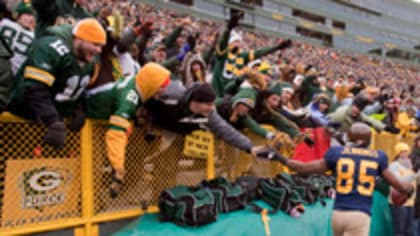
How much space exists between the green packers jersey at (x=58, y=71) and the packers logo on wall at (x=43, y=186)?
507mm

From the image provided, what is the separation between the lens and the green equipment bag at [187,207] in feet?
12.6

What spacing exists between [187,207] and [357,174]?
1719 millimetres

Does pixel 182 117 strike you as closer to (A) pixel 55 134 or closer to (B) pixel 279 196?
(A) pixel 55 134

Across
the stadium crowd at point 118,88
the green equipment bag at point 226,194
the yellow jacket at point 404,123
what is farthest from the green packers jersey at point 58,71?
the yellow jacket at point 404,123

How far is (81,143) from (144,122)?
62 centimetres

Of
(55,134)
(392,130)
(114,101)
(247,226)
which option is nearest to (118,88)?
(114,101)

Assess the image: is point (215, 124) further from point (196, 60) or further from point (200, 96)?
point (196, 60)

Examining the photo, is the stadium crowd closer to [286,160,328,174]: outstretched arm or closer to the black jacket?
the black jacket

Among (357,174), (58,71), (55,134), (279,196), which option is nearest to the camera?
(55,134)

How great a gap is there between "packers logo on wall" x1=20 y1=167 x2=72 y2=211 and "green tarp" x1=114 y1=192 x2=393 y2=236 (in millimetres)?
673

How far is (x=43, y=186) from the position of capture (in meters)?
3.33

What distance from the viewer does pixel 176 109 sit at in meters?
3.87

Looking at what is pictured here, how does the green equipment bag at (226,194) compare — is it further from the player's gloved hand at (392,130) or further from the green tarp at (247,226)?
the player's gloved hand at (392,130)

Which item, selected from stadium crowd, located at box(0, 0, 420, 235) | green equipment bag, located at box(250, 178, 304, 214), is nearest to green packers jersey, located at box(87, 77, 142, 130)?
stadium crowd, located at box(0, 0, 420, 235)
